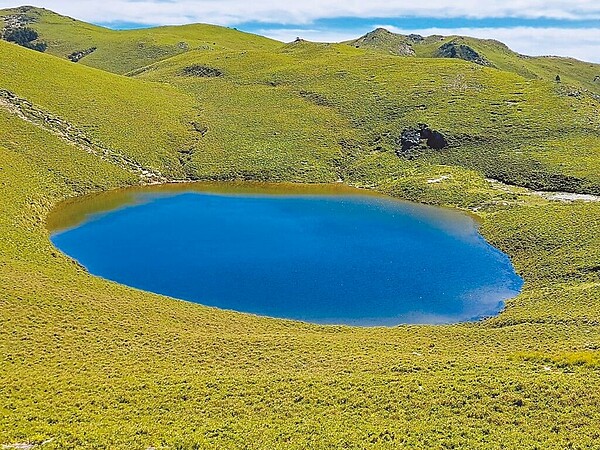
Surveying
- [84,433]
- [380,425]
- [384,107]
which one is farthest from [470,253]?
[384,107]

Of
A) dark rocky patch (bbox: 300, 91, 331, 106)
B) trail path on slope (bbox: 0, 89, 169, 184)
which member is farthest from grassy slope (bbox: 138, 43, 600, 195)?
trail path on slope (bbox: 0, 89, 169, 184)

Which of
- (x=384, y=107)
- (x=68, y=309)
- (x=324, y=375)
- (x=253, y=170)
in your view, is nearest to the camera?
(x=324, y=375)

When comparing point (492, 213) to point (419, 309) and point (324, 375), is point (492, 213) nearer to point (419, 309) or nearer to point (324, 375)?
point (419, 309)

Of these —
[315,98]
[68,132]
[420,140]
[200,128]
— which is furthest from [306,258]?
[315,98]

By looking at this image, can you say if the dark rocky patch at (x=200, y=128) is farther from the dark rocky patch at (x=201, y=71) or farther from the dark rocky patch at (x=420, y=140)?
the dark rocky patch at (x=420, y=140)

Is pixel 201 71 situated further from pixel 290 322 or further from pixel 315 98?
pixel 290 322

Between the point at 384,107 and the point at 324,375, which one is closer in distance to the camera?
the point at 324,375
